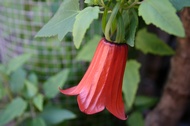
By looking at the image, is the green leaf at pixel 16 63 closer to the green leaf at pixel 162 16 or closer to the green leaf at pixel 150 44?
the green leaf at pixel 150 44

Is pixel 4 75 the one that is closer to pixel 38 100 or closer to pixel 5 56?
pixel 38 100

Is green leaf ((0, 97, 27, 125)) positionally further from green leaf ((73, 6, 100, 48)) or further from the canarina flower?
green leaf ((73, 6, 100, 48))

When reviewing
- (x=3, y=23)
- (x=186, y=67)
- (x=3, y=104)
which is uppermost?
(x=3, y=23)

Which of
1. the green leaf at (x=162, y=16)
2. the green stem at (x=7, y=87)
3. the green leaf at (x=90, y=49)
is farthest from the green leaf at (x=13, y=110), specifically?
the green leaf at (x=162, y=16)

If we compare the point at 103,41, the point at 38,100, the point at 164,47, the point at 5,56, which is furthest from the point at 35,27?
the point at 103,41

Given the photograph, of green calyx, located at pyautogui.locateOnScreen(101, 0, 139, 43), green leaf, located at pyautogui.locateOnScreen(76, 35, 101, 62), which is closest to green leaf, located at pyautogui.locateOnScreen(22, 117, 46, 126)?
green leaf, located at pyautogui.locateOnScreen(76, 35, 101, 62)

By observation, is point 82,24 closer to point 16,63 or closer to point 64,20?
point 64,20
